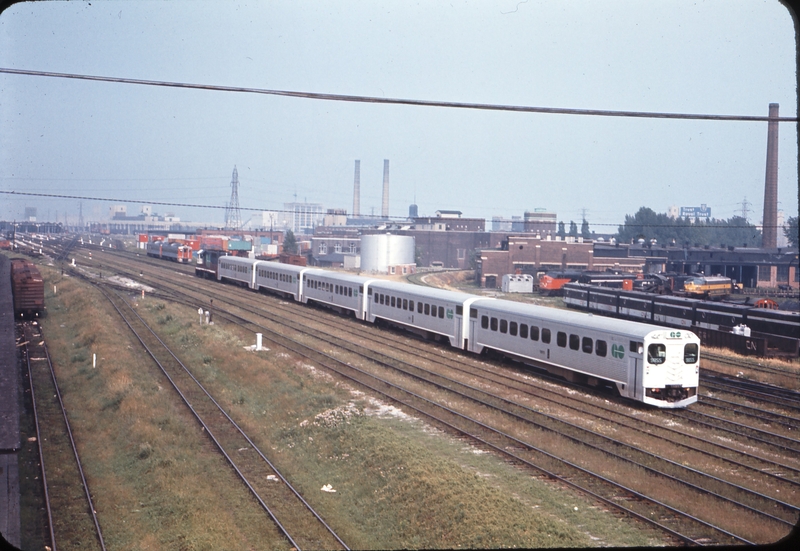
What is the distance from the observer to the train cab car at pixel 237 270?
5266cm

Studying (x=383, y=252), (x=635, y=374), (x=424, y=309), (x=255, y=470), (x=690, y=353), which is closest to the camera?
(x=255, y=470)

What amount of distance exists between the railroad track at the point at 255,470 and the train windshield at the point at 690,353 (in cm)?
1149

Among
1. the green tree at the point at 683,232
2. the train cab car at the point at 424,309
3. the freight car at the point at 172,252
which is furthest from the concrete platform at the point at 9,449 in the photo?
the green tree at the point at 683,232

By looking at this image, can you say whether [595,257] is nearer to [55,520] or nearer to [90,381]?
[90,381]

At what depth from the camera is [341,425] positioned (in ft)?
53.5

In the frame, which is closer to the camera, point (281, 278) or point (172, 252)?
point (281, 278)

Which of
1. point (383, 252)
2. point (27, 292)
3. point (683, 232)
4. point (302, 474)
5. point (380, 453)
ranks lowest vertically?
point (302, 474)

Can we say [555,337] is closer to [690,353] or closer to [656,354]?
[656,354]

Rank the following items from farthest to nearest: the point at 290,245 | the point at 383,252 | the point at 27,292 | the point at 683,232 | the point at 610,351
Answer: the point at 683,232, the point at 290,245, the point at 383,252, the point at 27,292, the point at 610,351

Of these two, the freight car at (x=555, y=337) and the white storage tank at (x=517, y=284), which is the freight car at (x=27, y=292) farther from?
the white storage tank at (x=517, y=284)

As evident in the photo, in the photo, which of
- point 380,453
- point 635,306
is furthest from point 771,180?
point 380,453

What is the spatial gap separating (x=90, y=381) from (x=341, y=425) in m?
11.1

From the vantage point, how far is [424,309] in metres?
29.1

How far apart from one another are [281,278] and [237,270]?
10686mm
